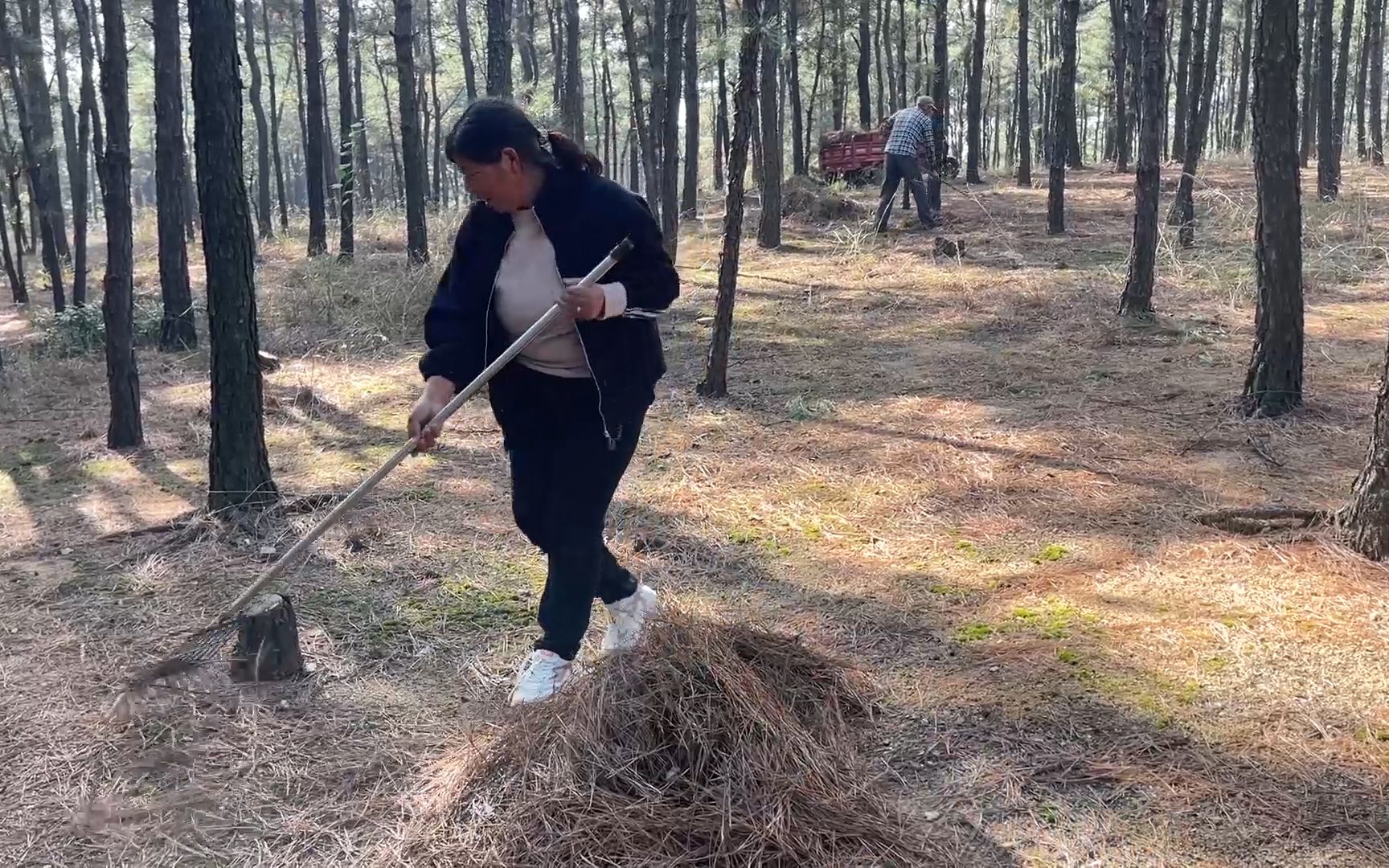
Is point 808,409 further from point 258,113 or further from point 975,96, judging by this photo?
point 258,113

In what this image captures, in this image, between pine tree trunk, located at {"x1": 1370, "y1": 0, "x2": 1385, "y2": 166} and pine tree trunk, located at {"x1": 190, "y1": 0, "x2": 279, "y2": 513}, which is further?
pine tree trunk, located at {"x1": 1370, "y1": 0, "x2": 1385, "y2": 166}

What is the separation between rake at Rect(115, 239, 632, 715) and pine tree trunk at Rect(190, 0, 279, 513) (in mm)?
1757

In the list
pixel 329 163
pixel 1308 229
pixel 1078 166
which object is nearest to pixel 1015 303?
pixel 1308 229

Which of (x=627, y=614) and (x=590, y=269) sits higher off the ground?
(x=590, y=269)

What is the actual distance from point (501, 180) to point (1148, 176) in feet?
24.6

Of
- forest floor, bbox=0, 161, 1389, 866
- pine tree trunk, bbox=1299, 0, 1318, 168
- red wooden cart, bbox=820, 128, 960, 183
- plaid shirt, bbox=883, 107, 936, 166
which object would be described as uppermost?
pine tree trunk, bbox=1299, 0, 1318, 168

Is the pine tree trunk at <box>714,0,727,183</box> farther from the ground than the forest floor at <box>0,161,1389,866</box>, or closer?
farther from the ground

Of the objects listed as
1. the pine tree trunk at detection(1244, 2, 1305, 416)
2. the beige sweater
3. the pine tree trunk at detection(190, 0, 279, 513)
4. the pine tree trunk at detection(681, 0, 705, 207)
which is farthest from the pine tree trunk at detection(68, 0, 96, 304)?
the pine tree trunk at detection(1244, 2, 1305, 416)

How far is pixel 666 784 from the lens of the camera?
2590mm

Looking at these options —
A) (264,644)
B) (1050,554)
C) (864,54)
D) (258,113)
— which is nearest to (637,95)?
(864,54)

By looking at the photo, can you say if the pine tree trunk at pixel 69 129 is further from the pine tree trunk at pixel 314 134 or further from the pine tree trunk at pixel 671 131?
the pine tree trunk at pixel 671 131

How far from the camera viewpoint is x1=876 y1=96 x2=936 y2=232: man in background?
13.3 meters

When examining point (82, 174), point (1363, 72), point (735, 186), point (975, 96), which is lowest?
point (735, 186)

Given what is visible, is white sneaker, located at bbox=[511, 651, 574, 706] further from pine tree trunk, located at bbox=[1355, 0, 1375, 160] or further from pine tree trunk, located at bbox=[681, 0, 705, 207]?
pine tree trunk, located at bbox=[1355, 0, 1375, 160]
